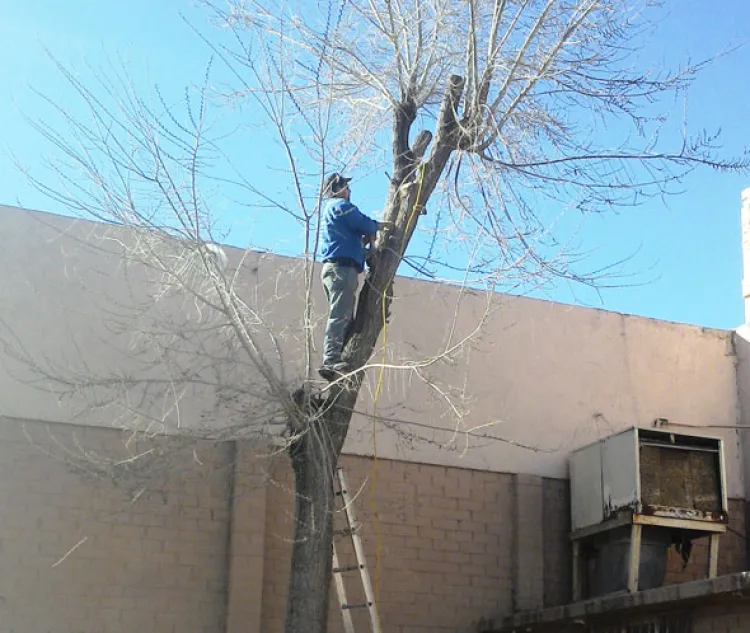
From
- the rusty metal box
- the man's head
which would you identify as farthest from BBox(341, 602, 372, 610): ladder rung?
the man's head

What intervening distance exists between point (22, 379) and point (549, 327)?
5259mm

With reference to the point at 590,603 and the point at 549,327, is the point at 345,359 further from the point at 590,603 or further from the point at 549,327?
the point at 549,327

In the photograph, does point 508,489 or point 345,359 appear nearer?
point 345,359

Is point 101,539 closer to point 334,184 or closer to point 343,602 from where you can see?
point 343,602

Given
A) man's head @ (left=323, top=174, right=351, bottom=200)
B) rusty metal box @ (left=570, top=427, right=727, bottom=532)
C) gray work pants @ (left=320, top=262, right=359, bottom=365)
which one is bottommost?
rusty metal box @ (left=570, top=427, right=727, bottom=532)

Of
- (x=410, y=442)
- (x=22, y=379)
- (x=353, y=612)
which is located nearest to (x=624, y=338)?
(x=410, y=442)

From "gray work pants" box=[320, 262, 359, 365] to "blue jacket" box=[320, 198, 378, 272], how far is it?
0.33 ft

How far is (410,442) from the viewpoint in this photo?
35.3 feet

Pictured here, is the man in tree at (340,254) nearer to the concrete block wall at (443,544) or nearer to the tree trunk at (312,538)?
the tree trunk at (312,538)

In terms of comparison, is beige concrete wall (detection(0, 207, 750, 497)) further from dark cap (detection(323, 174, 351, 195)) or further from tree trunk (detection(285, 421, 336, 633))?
dark cap (detection(323, 174, 351, 195))

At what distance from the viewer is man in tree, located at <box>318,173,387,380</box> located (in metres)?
8.20

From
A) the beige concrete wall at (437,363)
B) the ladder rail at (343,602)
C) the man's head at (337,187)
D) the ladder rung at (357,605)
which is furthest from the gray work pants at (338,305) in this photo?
the ladder rail at (343,602)

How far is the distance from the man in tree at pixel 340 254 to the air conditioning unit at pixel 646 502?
3607 mm

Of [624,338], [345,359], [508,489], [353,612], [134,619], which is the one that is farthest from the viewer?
[624,338]
